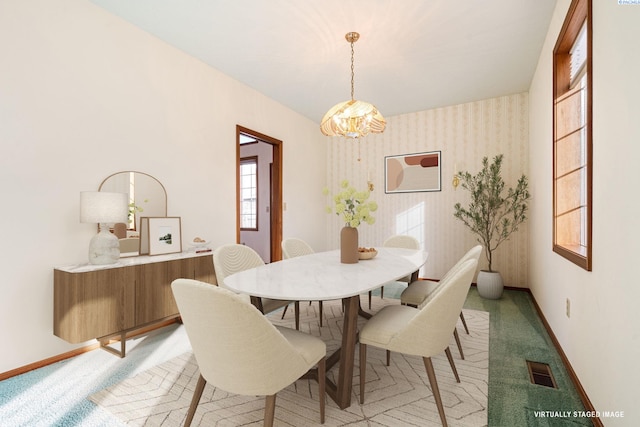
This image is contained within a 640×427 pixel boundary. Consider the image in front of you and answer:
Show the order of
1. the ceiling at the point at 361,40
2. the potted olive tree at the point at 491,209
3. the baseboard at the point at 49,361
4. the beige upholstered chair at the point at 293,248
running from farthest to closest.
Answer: the potted olive tree at the point at 491,209 < the beige upholstered chair at the point at 293,248 < the ceiling at the point at 361,40 < the baseboard at the point at 49,361

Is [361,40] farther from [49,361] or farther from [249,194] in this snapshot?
[249,194]

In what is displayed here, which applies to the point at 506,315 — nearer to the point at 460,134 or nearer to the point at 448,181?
the point at 448,181

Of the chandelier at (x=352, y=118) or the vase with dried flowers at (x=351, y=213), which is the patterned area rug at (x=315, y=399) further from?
the chandelier at (x=352, y=118)

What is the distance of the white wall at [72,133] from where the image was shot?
2.08m

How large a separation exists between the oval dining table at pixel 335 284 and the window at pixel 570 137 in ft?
4.24

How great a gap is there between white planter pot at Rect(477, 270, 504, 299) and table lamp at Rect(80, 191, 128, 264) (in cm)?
412

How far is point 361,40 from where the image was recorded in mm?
2893

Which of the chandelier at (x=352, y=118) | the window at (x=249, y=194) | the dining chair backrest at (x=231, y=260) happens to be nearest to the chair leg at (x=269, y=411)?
the dining chair backrest at (x=231, y=260)

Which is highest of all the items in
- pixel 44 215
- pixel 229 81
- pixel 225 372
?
pixel 229 81

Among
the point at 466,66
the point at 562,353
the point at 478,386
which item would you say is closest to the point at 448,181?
A: the point at 466,66

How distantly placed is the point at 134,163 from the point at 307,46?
2.02 m

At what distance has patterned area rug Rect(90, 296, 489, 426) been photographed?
5.26ft

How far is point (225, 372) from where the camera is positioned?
3.99 ft

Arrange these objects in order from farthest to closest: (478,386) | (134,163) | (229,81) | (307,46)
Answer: (229,81) < (307,46) < (134,163) < (478,386)
